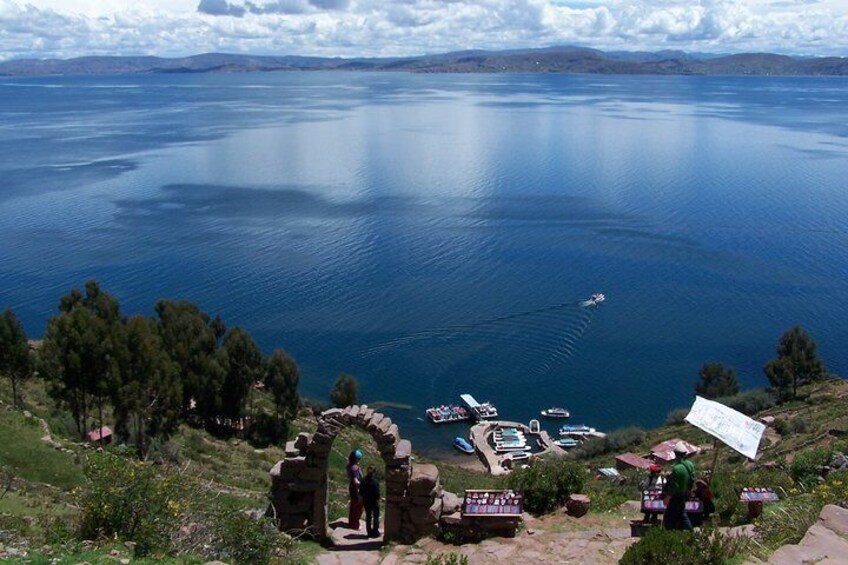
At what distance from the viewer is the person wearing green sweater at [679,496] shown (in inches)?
574

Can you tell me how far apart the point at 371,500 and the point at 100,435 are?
16.3 meters

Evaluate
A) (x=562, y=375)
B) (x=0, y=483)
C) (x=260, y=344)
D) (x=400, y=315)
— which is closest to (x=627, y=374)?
(x=562, y=375)

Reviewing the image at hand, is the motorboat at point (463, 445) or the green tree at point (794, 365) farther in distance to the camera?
the green tree at point (794, 365)

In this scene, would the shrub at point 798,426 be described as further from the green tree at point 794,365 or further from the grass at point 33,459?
the grass at point 33,459

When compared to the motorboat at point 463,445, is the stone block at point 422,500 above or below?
above

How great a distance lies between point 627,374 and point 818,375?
12.1 metres

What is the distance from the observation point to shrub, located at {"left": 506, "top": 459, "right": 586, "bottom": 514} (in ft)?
57.9

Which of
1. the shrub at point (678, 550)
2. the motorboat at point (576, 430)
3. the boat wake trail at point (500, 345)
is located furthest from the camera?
the boat wake trail at point (500, 345)

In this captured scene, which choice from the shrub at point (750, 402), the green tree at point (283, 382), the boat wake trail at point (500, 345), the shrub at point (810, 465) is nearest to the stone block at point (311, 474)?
the shrub at point (810, 465)

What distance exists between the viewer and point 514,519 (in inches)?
629

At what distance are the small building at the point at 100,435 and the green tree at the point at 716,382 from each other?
35.9 metres

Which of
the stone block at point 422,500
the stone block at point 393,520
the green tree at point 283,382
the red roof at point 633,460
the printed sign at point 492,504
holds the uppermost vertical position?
the printed sign at point 492,504

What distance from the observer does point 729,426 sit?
1586 centimetres

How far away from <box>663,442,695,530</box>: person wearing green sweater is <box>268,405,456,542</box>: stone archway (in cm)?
461
